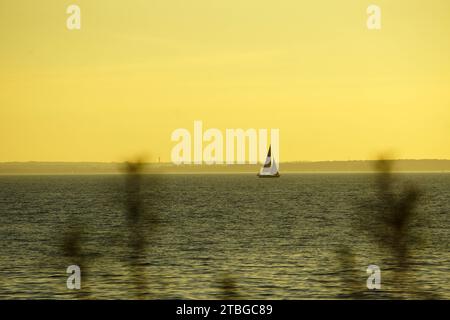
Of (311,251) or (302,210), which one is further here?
(302,210)

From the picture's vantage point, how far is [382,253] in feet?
168

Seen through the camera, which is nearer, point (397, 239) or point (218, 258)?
point (218, 258)

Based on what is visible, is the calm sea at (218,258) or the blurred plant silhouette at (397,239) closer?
the blurred plant silhouette at (397,239)

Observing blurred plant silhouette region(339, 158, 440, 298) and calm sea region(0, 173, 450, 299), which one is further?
calm sea region(0, 173, 450, 299)

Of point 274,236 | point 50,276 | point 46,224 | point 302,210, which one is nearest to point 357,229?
point 274,236

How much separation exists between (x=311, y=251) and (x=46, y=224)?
41807 millimetres

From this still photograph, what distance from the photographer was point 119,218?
9300 centimetres

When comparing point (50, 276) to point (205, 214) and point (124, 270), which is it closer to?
point (124, 270)
